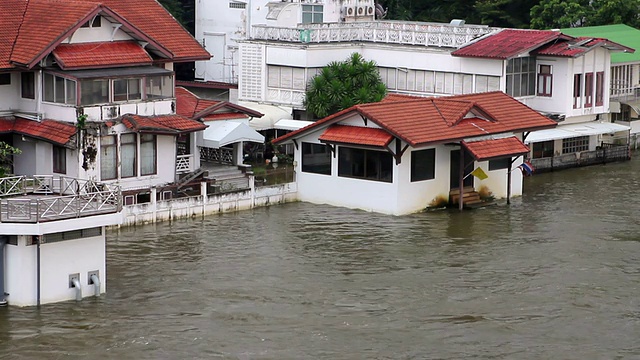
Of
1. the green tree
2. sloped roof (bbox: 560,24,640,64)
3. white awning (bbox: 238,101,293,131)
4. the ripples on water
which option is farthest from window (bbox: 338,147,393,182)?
sloped roof (bbox: 560,24,640,64)

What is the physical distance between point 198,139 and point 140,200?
4.72m

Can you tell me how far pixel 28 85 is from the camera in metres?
48.3

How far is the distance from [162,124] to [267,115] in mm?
10273

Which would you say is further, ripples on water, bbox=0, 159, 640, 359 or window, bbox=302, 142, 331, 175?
window, bbox=302, 142, 331, 175

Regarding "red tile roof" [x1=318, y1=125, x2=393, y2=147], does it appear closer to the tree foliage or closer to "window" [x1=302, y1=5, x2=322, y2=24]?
"window" [x1=302, y1=5, x2=322, y2=24]

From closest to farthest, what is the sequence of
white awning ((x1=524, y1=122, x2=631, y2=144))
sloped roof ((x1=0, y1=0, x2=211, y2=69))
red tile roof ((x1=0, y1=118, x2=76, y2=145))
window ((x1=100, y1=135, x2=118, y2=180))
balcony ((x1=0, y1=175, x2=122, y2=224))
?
balcony ((x1=0, y1=175, x2=122, y2=224)), red tile roof ((x1=0, y1=118, x2=76, y2=145)), sloped roof ((x1=0, y1=0, x2=211, y2=69)), window ((x1=100, y1=135, x2=118, y2=180)), white awning ((x1=524, y1=122, x2=631, y2=144))

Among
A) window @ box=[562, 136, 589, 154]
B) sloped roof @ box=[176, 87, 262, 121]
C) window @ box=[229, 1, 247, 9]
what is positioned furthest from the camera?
window @ box=[229, 1, 247, 9]

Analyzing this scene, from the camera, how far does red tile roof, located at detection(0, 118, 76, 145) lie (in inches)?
1842

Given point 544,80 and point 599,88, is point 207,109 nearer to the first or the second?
point 544,80

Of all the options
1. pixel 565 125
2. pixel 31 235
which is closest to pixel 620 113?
pixel 565 125

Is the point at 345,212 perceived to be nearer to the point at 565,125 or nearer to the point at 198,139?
the point at 198,139

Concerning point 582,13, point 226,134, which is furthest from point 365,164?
point 582,13

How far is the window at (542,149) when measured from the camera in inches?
2336

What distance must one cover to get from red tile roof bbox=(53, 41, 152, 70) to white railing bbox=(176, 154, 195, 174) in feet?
11.6
